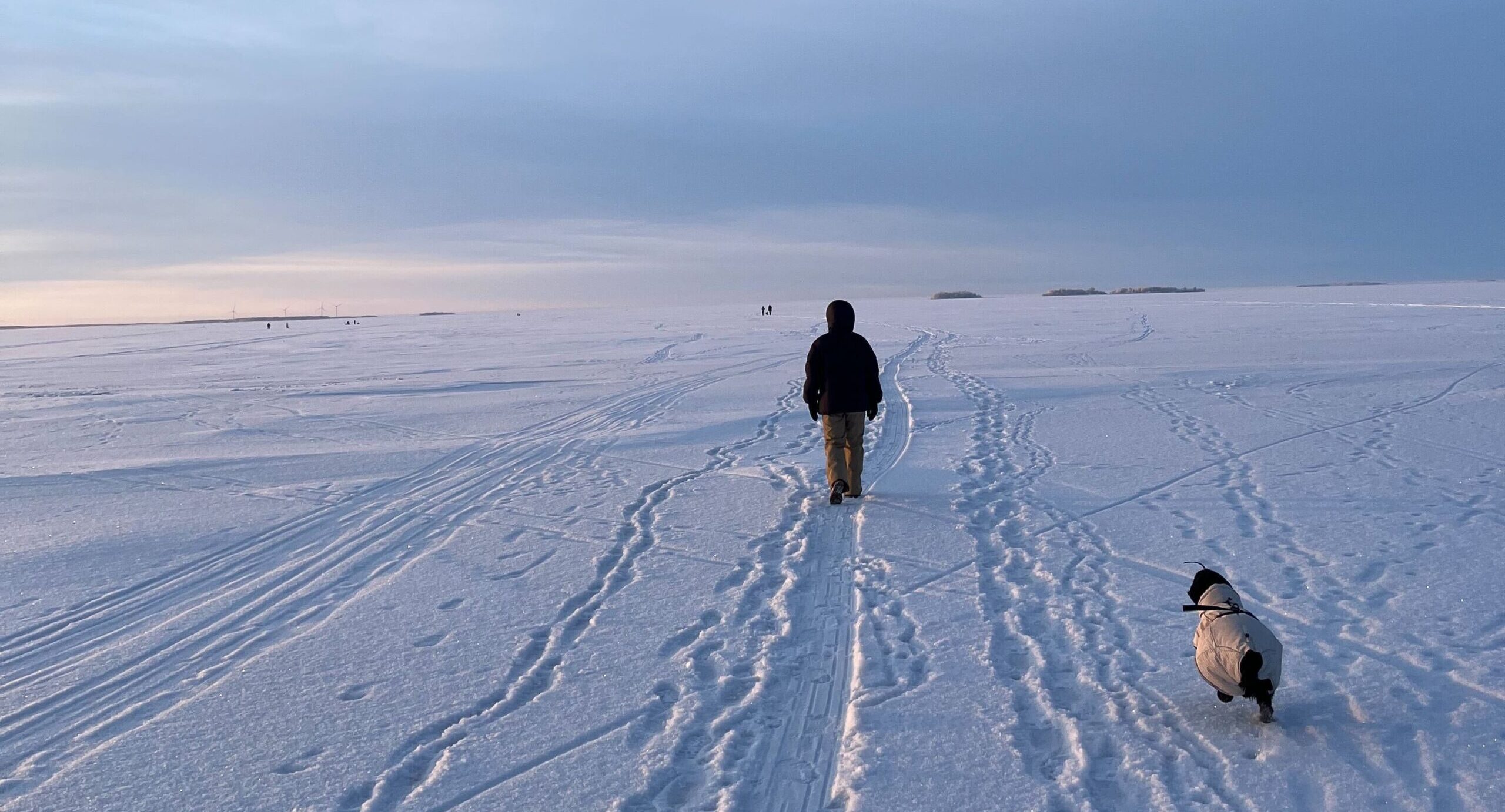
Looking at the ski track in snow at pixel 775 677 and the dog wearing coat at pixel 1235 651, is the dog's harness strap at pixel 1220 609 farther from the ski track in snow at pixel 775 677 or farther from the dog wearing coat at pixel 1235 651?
the ski track in snow at pixel 775 677

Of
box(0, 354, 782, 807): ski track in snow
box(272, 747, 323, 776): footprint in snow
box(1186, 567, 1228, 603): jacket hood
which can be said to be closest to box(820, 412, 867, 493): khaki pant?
box(0, 354, 782, 807): ski track in snow

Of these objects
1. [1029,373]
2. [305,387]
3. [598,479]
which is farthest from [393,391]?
[1029,373]

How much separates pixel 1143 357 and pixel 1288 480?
13896mm

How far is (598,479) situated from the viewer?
10875 millimetres

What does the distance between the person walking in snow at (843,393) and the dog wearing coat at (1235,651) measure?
4992mm

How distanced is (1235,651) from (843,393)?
5.43m

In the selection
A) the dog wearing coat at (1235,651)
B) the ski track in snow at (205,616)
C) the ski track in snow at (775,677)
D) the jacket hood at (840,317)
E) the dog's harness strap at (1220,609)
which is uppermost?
the jacket hood at (840,317)

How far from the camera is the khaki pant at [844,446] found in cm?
938

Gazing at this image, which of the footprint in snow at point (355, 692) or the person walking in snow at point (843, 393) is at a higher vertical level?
the person walking in snow at point (843, 393)

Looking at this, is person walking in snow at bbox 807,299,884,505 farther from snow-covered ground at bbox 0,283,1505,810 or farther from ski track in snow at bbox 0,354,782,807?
ski track in snow at bbox 0,354,782,807

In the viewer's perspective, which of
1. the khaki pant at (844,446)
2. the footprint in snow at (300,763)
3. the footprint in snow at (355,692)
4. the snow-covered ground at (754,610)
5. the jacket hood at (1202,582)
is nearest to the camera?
the snow-covered ground at (754,610)

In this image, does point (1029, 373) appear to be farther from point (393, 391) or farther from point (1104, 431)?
point (393, 391)

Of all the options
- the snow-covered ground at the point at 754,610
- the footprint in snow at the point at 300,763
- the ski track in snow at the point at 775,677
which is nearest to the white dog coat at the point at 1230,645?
the snow-covered ground at the point at 754,610

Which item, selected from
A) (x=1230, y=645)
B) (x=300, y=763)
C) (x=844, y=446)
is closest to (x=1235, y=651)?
(x=1230, y=645)
